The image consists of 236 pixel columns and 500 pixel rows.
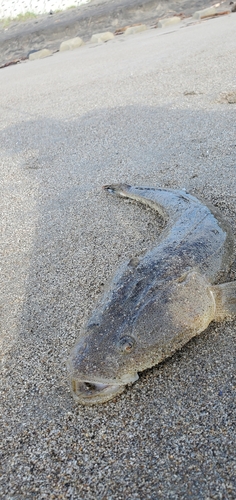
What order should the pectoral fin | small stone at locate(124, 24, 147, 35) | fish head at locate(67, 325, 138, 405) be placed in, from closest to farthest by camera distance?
fish head at locate(67, 325, 138, 405)
the pectoral fin
small stone at locate(124, 24, 147, 35)

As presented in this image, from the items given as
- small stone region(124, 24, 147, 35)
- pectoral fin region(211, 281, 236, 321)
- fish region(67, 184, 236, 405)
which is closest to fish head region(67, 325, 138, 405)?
fish region(67, 184, 236, 405)

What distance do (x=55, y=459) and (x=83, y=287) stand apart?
1145 mm

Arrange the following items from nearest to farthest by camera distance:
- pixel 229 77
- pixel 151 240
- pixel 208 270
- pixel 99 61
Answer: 1. pixel 208 270
2. pixel 151 240
3. pixel 229 77
4. pixel 99 61

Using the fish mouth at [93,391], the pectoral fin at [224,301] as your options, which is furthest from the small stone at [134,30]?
the fish mouth at [93,391]

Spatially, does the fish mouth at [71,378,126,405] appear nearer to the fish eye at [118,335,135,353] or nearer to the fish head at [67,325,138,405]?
the fish head at [67,325,138,405]

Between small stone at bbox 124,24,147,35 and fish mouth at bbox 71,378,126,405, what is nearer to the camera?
fish mouth at bbox 71,378,126,405

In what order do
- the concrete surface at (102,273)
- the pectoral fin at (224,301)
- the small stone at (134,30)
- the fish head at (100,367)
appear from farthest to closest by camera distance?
the small stone at (134,30)
the pectoral fin at (224,301)
the fish head at (100,367)
the concrete surface at (102,273)

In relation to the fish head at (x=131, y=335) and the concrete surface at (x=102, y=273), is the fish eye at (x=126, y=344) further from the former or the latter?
the concrete surface at (x=102, y=273)

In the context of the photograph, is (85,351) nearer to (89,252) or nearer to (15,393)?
(15,393)

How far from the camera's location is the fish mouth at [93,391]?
1894 millimetres

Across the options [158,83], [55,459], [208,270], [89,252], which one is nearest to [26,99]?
[158,83]

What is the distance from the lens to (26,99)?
711 centimetres

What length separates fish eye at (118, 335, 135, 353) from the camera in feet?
6.24

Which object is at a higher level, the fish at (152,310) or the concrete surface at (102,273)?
the fish at (152,310)
